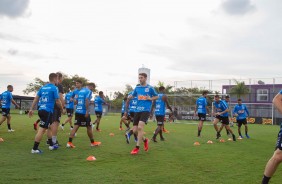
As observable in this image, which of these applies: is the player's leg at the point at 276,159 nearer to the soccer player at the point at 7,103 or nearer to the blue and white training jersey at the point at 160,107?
the blue and white training jersey at the point at 160,107

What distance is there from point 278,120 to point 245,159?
30144 mm

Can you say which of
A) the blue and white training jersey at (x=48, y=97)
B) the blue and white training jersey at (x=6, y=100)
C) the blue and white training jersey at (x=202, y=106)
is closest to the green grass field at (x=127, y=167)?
the blue and white training jersey at (x=48, y=97)

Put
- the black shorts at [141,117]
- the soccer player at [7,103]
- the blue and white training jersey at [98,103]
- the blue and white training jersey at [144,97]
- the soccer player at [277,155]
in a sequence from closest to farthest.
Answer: the soccer player at [277,155] → the black shorts at [141,117] → the blue and white training jersey at [144,97] → the soccer player at [7,103] → the blue and white training jersey at [98,103]

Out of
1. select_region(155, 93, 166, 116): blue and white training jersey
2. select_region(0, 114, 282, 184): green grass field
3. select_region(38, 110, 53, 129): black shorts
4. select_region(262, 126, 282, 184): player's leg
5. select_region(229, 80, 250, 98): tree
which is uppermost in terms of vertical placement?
select_region(229, 80, 250, 98): tree

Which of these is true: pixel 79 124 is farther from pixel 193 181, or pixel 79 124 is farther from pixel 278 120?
pixel 278 120

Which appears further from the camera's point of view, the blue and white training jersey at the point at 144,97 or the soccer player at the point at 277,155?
the blue and white training jersey at the point at 144,97

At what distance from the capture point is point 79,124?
9477 mm

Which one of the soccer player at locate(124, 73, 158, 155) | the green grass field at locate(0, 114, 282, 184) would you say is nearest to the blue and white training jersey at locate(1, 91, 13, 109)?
the green grass field at locate(0, 114, 282, 184)

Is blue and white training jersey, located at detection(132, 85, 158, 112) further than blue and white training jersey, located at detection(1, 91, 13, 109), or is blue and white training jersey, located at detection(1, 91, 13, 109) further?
blue and white training jersey, located at detection(1, 91, 13, 109)

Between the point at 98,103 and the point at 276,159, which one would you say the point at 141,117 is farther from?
the point at 98,103

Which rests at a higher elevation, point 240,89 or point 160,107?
point 240,89

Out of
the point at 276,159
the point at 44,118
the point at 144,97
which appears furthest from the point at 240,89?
the point at 276,159

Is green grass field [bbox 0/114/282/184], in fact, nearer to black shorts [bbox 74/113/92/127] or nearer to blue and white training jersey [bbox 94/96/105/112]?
black shorts [bbox 74/113/92/127]

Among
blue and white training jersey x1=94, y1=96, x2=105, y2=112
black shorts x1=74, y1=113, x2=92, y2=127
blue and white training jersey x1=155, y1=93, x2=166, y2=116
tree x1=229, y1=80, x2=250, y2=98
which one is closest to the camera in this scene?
black shorts x1=74, y1=113, x2=92, y2=127
